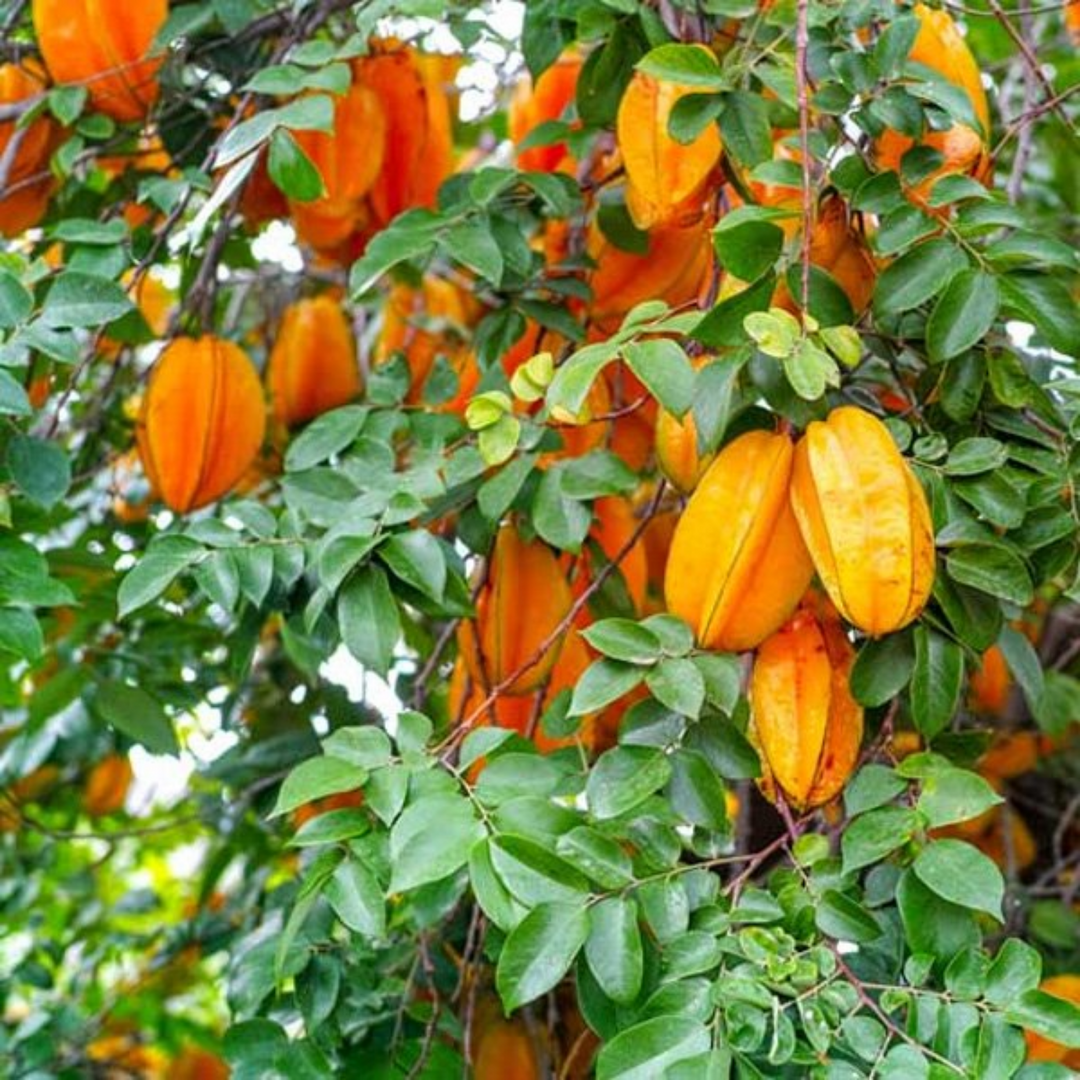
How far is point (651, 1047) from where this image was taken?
1.04 meters

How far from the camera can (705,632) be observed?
49.4 inches

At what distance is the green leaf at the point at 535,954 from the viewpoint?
1069 mm

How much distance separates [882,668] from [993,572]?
100mm

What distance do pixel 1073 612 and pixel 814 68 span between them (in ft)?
3.39

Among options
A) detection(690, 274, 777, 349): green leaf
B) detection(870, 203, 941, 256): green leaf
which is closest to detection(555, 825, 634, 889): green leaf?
detection(690, 274, 777, 349): green leaf

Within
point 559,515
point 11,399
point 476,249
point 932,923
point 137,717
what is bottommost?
point 137,717

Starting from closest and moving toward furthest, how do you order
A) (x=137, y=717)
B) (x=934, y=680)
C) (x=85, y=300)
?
(x=934, y=680) < (x=85, y=300) < (x=137, y=717)

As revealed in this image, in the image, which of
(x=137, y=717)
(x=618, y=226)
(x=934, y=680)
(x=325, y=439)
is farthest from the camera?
(x=137, y=717)

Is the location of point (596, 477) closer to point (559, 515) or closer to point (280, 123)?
point (559, 515)

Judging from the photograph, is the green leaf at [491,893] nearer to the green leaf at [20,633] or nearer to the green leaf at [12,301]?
the green leaf at [20,633]

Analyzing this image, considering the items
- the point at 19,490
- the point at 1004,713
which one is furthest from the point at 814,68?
the point at 1004,713

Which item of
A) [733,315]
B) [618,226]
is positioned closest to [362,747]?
[733,315]

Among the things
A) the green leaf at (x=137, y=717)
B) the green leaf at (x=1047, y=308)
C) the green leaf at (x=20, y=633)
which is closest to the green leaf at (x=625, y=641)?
the green leaf at (x=1047, y=308)

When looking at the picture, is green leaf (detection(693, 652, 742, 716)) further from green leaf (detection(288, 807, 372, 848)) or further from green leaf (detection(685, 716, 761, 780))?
green leaf (detection(288, 807, 372, 848))
